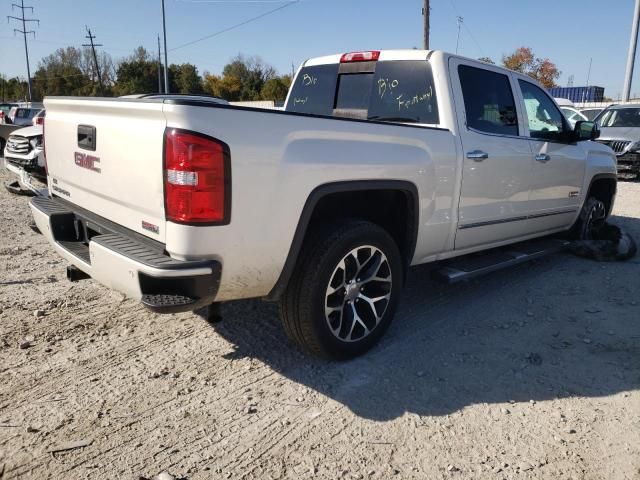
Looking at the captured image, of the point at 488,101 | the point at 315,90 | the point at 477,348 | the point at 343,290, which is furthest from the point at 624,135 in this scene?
the point at 343,290

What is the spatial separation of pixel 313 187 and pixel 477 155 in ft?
5.32

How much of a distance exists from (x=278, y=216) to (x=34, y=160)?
7112mm

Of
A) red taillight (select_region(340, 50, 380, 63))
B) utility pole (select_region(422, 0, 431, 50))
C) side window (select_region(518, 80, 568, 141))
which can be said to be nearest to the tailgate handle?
red taillight (select_region(340, 50, 380, 63))

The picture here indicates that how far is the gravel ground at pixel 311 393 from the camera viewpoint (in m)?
2.35

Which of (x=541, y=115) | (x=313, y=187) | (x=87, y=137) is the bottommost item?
(x=313, y=187)

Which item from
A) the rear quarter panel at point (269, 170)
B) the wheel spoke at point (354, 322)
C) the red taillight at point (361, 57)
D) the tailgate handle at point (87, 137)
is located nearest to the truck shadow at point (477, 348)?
the wheel spoke at point (354, 322)

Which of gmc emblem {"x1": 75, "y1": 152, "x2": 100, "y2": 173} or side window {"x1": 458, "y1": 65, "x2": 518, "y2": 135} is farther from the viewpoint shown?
side window {"x1": 458, "y1": 65, "x2": 518, "y2": 135}

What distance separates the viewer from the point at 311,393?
2.91 m

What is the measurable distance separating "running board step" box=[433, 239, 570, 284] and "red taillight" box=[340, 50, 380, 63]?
1.83m

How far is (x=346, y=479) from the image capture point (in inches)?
88.4

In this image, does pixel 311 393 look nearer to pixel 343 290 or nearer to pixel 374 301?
pixel 343 290

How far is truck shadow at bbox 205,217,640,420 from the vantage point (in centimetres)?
296

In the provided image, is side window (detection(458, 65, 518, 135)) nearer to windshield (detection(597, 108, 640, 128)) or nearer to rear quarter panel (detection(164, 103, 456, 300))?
rear quarter panel (detection(164, 103, 456, 300))

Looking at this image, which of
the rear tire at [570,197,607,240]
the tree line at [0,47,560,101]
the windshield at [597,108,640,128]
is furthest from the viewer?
the tree line at [0,47,560,101]
